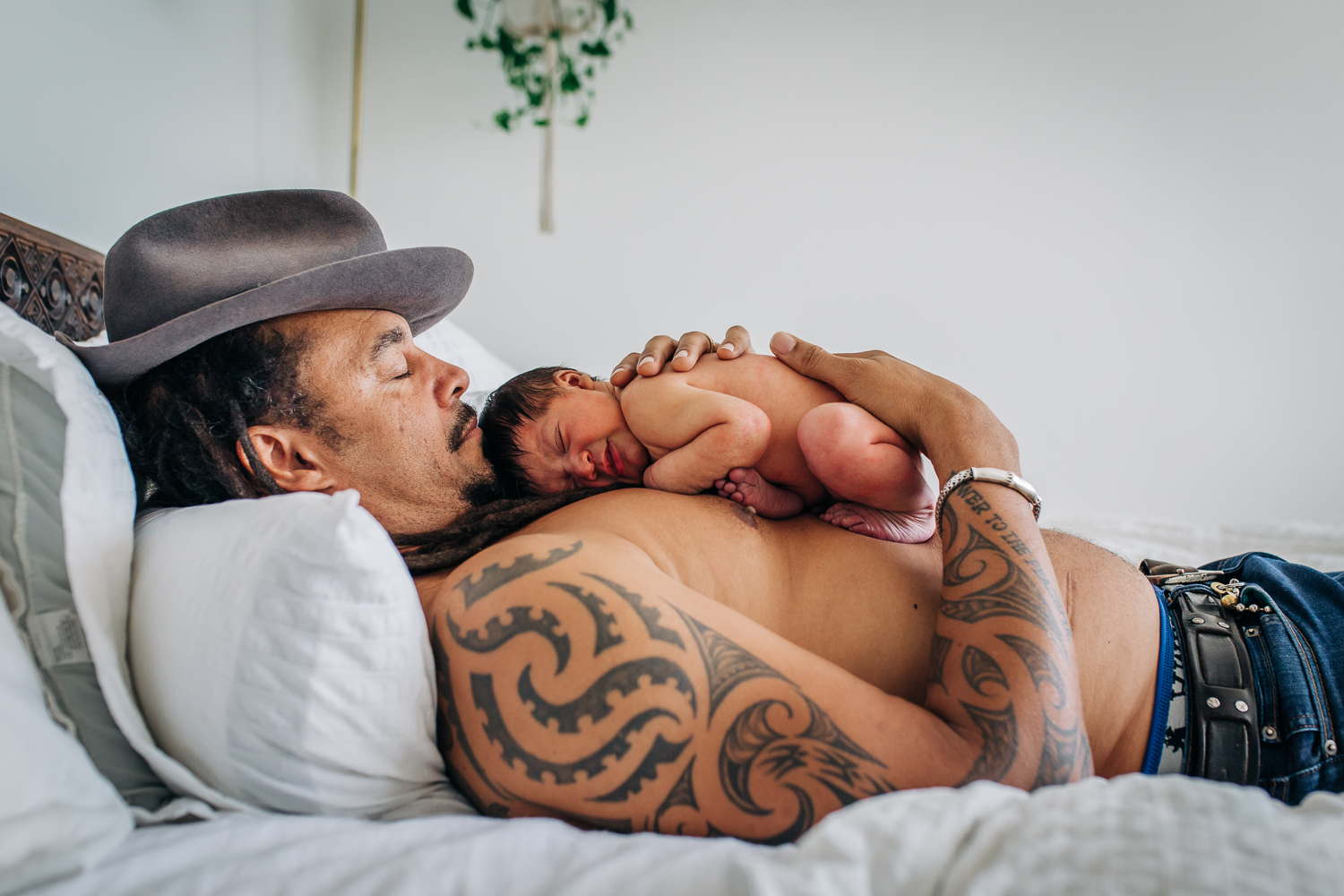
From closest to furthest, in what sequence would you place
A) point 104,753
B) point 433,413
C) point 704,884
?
point 704,884, point 104,753, point 433,413

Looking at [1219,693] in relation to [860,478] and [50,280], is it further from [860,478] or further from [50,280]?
[50,280]

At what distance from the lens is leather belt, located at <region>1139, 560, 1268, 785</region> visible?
898 mm

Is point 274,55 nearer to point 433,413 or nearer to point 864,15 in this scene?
point 433,413

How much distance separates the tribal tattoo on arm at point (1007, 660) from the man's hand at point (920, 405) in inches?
5.7

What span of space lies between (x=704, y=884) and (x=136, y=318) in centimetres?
115

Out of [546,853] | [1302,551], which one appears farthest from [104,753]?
[1302,551]

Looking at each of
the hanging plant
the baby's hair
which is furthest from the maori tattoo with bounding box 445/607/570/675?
the hanging plant

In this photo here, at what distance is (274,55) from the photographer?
2.42 metres

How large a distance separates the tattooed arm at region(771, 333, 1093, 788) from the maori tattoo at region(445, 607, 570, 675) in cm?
44

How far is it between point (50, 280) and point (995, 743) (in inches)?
67.8

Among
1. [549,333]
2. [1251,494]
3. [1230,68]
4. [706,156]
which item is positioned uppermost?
[1230,68]

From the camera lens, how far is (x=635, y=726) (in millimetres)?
687

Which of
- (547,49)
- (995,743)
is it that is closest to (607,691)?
(995,743)

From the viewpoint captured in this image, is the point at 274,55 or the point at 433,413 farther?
the point at 274,55
